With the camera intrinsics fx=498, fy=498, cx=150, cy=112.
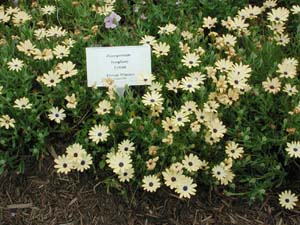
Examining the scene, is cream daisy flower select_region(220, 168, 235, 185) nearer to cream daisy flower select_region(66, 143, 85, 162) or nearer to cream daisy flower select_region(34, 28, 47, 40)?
cream daisy flower select_region(66, 143, 85, 162)

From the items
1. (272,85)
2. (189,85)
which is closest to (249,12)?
(272,85)

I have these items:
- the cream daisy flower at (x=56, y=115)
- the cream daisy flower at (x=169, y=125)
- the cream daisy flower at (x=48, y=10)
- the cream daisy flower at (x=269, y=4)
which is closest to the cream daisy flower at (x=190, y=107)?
the cream daisy flower at (x=169, y=125)

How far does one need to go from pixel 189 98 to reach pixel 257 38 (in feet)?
2.70

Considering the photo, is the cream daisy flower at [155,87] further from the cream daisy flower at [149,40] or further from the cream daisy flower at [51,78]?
the cream daisy flower at [51,78]

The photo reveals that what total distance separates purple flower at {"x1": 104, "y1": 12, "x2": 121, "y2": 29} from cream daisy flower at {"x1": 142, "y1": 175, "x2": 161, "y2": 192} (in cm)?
131

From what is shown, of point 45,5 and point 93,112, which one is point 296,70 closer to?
point 93,112

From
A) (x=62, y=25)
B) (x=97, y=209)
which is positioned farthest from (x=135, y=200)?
(x=62, y=25)

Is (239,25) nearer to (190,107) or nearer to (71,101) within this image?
(190,107)

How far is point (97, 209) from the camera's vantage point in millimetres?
3072

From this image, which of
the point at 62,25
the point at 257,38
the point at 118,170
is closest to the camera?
the point at 118,170

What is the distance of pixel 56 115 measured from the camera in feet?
10.4

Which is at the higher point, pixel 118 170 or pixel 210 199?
pixel 118 170

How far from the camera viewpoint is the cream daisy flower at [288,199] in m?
2.96

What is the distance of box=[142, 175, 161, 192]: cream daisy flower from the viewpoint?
9.48ft
